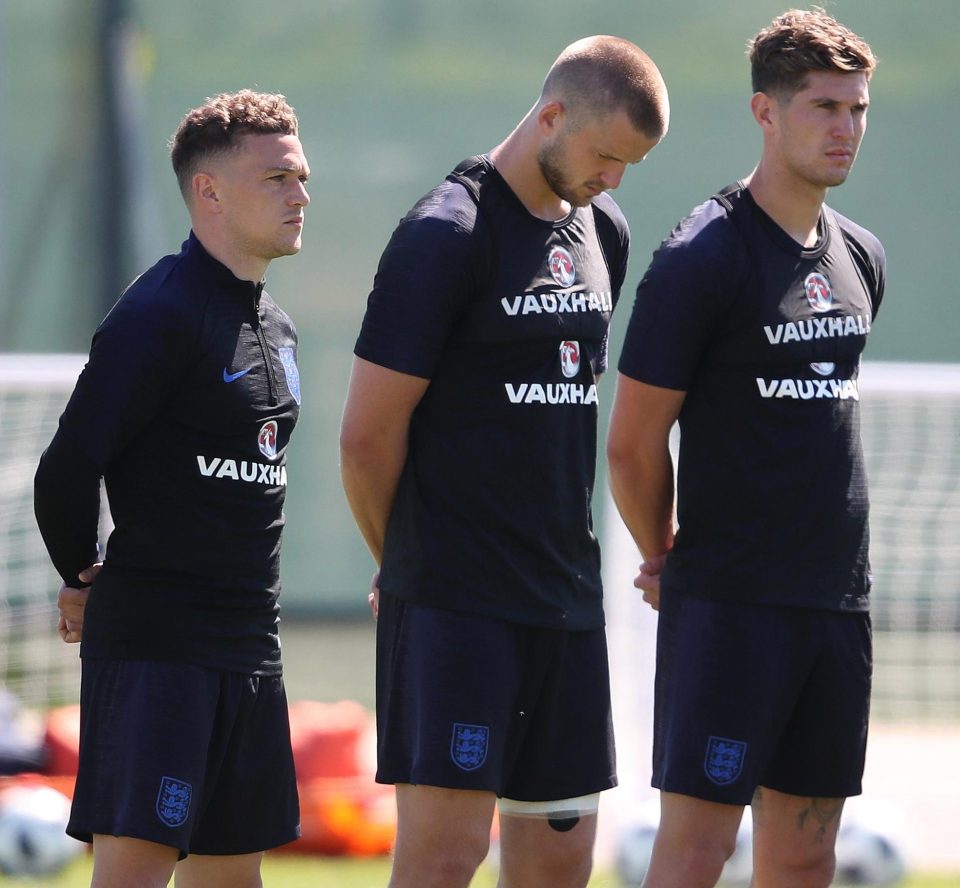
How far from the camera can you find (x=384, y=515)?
3.13 meters

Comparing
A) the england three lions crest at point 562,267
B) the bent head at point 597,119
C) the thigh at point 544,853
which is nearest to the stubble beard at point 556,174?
the bent head at point 597,119

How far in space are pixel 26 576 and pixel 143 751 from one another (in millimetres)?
3801

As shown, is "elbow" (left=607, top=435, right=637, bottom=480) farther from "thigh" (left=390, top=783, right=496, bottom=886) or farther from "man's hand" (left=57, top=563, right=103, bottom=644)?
"man's hand" (left=57, top=563, right=103, bottom=644)

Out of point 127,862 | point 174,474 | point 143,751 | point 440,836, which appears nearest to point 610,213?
point 174,474

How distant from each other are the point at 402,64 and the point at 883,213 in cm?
287

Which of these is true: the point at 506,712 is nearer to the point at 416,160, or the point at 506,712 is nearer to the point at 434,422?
the point at 434,422

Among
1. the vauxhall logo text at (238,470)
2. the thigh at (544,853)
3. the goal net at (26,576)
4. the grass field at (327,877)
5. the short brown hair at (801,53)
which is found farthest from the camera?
the goal net at (26,576)

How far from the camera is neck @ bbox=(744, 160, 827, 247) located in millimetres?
3256

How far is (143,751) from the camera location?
280cm

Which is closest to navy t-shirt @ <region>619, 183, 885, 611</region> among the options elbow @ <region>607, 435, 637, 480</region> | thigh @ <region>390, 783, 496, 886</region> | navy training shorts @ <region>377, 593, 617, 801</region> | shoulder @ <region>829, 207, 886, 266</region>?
elbow @ <region>607, 435, 637, 480</region>

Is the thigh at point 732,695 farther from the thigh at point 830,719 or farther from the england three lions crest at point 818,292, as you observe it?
the england three lions crest at point 818,292

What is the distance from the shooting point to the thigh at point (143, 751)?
2.79 m

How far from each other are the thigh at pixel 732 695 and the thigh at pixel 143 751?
94cm

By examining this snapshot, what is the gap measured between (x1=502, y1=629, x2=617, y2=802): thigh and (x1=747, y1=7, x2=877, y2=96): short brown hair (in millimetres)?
1204
